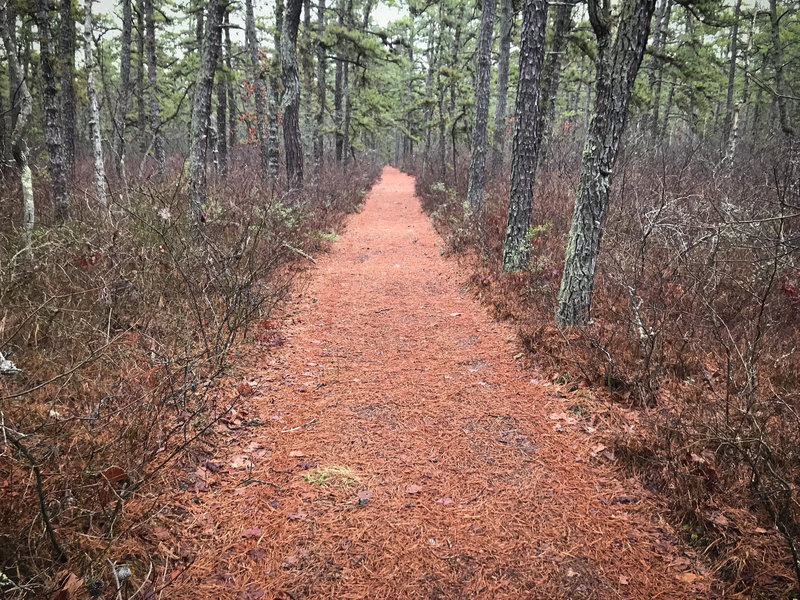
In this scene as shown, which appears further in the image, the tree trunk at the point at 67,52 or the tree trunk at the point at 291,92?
the tree trunk at the point at 291,92

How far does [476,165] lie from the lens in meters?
12.0

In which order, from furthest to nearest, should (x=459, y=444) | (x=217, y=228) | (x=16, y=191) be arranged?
(x=16, y=191), (x=217, y=228), (x=459, y=444)

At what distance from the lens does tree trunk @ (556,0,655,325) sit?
4.24 metres

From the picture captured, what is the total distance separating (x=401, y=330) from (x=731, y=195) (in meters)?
7.67

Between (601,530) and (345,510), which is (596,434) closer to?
(601,530)

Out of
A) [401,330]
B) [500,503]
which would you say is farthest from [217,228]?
[500,503]

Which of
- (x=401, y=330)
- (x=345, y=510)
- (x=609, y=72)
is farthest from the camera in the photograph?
(x=401, y=330)

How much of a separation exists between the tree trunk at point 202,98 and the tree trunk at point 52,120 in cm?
205

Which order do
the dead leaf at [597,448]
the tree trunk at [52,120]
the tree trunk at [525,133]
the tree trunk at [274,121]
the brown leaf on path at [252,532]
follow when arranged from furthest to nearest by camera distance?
1. the tree trunk at [274,121]
2. the tree trunk at [52,120]
3. the tree trunk at [525,133]
4. the dead leaf at [597,448]
5. the brown leaf on path at [252,532]

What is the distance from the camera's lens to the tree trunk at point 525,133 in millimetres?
6809

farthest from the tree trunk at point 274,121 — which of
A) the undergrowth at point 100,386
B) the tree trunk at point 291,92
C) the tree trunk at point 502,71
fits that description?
the tree trunk at point 502,71

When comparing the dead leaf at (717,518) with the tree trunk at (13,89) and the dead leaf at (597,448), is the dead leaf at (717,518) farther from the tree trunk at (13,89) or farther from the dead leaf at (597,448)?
the tree trunk at (13,89)

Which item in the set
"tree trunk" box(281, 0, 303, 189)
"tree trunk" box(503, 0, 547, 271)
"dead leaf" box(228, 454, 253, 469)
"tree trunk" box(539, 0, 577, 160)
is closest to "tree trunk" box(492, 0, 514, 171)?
"tree trunk" box(539, 0, 577, 160)

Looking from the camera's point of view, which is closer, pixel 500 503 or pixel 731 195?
pixel 500 503
